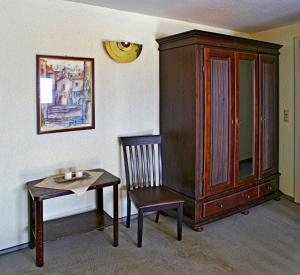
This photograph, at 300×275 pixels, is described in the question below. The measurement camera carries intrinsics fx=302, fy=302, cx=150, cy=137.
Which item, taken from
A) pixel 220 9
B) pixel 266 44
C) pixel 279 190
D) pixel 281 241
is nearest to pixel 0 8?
pixel 220 9

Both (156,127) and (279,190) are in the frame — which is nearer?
(156,127)

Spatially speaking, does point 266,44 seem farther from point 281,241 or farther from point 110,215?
point 110,215

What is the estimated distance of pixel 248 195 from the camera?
3.62m

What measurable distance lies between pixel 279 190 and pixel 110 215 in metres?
2.40

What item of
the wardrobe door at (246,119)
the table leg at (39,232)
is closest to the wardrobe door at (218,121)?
the wardrobe door at (246,119)

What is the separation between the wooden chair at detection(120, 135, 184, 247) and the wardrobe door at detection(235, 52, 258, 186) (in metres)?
0.91

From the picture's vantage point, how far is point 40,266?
250 centimetres

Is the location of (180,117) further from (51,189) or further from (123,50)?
(51,189)

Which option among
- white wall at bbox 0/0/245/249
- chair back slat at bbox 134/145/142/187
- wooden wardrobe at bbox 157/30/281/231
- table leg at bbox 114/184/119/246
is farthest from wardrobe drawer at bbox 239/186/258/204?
table leg at bbox 114/184/119/246

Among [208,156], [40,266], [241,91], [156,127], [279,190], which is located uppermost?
[241,91]

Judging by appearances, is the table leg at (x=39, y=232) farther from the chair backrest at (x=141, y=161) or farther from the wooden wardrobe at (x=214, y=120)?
the wooden wardrobe at (x=214, y=120)

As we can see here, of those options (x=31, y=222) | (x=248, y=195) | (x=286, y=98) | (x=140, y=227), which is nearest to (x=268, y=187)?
(x=248, y=195)

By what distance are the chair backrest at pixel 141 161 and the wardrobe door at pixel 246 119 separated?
93 centimetres

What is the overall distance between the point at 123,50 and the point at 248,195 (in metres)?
2.22
